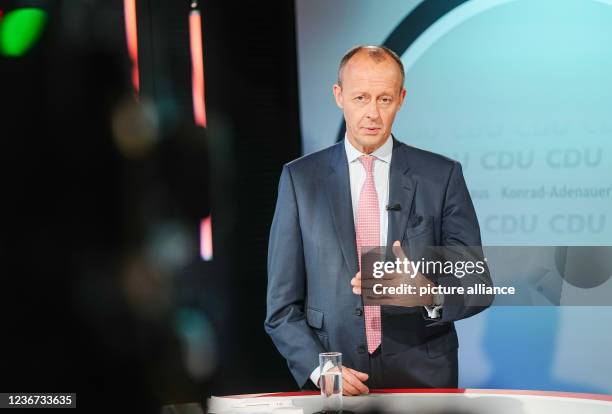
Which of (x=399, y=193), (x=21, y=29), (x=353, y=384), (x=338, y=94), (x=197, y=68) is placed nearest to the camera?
(x=353, y=384)

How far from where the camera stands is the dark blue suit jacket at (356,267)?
10.7 ft

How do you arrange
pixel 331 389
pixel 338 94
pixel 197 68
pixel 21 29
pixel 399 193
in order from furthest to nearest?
pixel 21 29 < pixel 197 68 < pixel 338 94 < pixel 399 193 < pixel 331 389

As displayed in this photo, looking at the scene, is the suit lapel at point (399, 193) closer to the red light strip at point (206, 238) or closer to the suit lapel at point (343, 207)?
the suit lapel at point (343, 207)

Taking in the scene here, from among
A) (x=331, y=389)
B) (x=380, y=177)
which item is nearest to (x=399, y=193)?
(x=380, y=177)

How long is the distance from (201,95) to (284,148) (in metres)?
0.46

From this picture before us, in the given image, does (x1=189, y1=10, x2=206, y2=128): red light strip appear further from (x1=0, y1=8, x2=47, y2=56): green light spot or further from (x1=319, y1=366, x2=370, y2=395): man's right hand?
(x1=319, y1=366, x2=370, y2=395): man's right hand

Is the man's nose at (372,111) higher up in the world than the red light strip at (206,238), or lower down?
higher up

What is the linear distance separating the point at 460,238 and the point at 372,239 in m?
0.38

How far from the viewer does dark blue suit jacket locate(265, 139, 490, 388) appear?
10.7 ft

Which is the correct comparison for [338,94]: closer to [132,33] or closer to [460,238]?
[460,238]

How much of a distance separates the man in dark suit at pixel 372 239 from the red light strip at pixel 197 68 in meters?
0.63

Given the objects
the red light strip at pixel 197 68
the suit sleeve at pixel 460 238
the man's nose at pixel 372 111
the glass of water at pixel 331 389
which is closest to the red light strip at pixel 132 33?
the red light strip at pixel 197 68

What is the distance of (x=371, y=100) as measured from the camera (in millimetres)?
3295

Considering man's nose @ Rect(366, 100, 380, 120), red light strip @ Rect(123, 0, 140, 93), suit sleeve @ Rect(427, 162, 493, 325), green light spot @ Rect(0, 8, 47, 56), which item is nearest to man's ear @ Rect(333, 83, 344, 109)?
man's nose @ Rect(366, 100, 380, 120)
